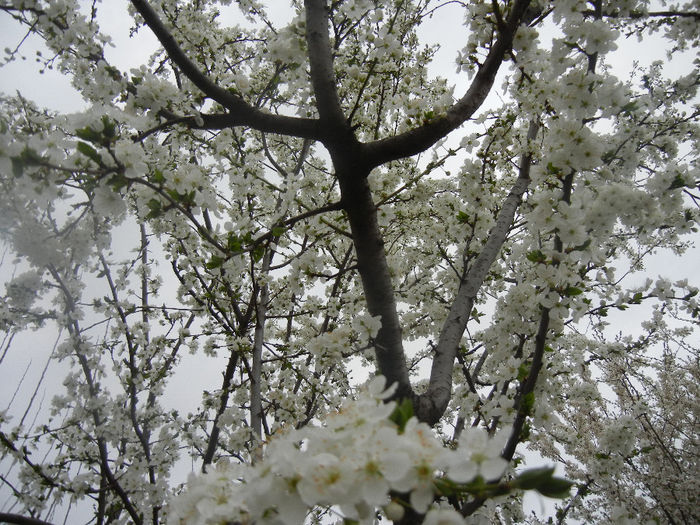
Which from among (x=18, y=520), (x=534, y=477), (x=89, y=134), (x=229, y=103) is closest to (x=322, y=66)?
(x=229, y=103)

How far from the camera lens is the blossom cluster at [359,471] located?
0.79 meters

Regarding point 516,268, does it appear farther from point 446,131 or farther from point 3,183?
point 3,183

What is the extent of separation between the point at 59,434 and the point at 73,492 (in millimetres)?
A: 1427

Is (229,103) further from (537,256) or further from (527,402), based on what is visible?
(527,402)

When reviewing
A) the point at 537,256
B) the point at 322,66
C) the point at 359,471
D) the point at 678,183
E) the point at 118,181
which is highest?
the point at 322,66

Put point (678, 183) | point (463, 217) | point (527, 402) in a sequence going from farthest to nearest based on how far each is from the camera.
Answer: point (463, 217), point (678, 183), point (527, 402)

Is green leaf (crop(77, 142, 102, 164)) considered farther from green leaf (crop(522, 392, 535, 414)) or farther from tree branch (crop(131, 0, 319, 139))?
green leaf (crop(522, 392, 535, 414))

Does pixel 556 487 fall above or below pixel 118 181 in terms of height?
below

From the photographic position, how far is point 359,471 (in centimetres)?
80

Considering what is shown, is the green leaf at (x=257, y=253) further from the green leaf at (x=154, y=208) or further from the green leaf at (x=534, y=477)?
the green leaf at (x=534, y=477)

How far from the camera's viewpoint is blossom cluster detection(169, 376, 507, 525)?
79 centimetres

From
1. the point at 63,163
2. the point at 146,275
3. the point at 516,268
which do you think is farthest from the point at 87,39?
the point at 516,268

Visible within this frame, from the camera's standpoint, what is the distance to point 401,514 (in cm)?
83

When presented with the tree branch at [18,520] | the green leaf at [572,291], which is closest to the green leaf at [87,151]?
the tree branch at [18,520]
